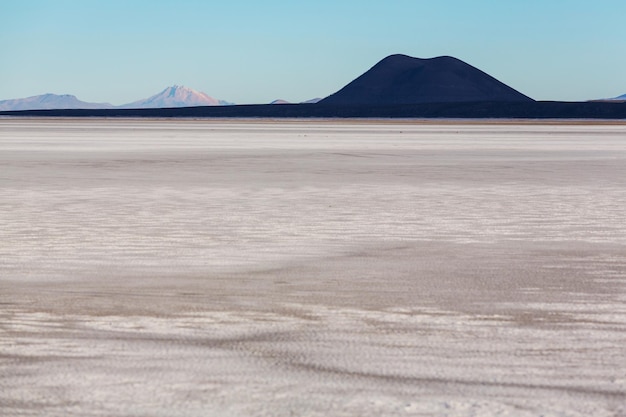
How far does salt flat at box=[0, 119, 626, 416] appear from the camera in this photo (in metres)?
5.51

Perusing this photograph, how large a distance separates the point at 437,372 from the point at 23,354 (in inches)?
84.2

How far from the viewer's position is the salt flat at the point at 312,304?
18.1 feet

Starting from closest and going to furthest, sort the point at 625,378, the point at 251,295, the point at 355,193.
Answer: the point at 625,378
the point at 251,295
the point at 355,193

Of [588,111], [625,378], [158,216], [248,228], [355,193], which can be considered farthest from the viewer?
[588,111]

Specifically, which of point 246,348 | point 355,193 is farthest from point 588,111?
point 246,348

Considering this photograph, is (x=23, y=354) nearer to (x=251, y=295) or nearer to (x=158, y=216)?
(x=251, y=295)

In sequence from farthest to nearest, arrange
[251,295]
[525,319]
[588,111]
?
1. [588,111]
2. [251,295]
3. [525,319]

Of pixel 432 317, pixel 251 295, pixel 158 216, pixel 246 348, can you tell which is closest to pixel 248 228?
pixel 158 216

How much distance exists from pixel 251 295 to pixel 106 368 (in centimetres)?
255

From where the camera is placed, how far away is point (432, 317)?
7.57 meters

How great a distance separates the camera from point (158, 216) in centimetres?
1470

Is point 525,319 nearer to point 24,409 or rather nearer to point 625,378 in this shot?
point 625,378

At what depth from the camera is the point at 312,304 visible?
26.5ft

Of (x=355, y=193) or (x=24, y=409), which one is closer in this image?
(x=24, y=409)
